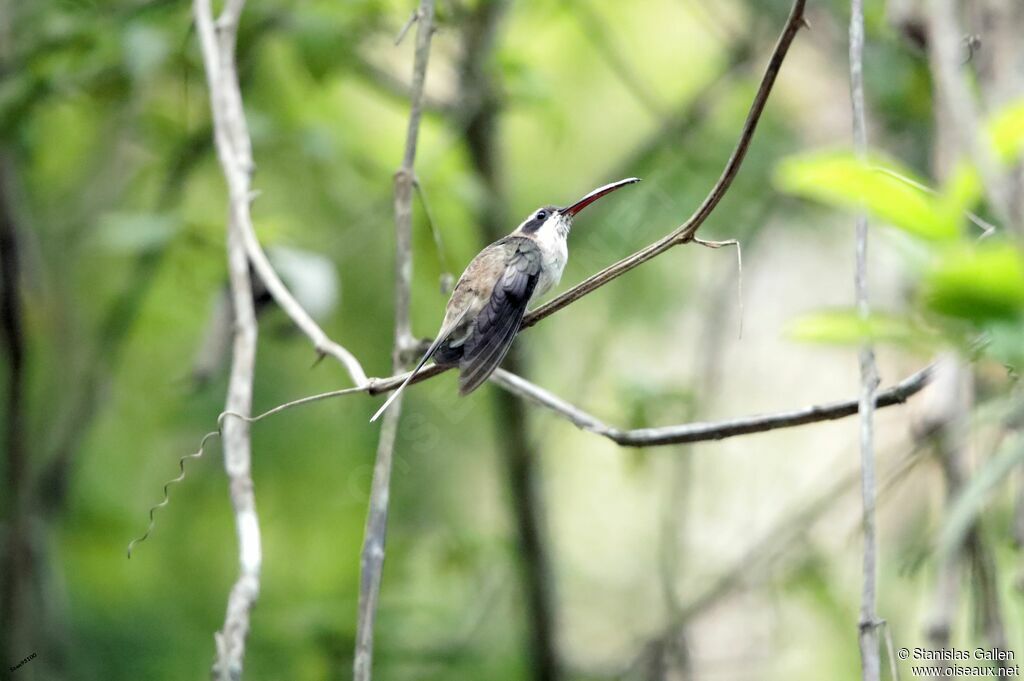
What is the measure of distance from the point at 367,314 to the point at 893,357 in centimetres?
256

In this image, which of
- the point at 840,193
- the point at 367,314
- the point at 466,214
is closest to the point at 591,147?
the point at 466,214

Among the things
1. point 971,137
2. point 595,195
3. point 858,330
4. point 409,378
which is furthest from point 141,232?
point 971,137

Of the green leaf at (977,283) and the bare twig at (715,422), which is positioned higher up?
the bare twig at (715,422)

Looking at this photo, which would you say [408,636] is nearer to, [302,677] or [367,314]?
[302,677]

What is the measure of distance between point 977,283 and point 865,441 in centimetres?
71

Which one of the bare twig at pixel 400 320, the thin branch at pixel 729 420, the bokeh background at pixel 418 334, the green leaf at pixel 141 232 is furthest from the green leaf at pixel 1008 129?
the green leaf at pixel 141 232

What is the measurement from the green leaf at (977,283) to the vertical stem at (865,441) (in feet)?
1.39

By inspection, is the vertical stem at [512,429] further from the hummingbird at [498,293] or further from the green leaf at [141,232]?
the green leaf at [141,232]

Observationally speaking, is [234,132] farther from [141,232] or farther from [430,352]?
[430,352]

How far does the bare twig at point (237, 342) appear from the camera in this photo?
181cm

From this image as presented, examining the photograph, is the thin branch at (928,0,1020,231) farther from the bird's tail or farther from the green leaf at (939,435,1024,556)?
the bird's tail

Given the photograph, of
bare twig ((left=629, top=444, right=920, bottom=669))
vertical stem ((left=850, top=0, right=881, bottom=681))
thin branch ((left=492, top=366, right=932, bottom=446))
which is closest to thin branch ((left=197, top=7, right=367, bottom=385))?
thin branch ((left=492, top=366, right=932, bottom=446))

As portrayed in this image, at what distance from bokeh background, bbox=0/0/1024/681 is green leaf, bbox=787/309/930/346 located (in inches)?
95.4

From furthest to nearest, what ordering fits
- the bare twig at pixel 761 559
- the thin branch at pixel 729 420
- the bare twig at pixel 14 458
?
the bare twig at pixel 761 559 → the bare twig at pixel 14 458 → the thin branch at pixel 729 420
